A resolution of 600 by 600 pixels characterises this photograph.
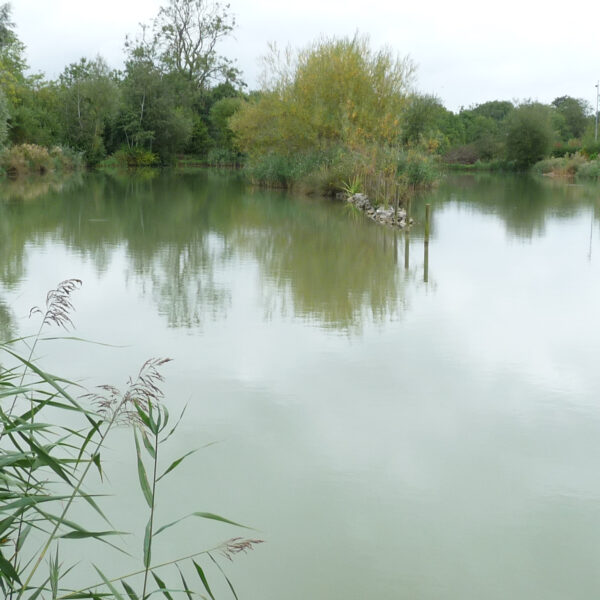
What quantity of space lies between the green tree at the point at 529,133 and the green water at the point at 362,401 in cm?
3974

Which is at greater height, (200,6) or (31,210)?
(200,6)

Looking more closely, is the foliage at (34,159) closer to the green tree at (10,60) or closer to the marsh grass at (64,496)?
the green tree at (10,60)

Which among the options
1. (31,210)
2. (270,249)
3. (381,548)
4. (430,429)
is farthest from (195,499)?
(31,210)

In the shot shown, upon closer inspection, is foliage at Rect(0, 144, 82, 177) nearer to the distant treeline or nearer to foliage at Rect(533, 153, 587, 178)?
the distant treeline

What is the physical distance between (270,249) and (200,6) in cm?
4296

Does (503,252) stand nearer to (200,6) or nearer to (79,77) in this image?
(79,77)

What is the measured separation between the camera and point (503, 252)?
1206 cm

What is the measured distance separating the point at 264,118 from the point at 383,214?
1143 centimetres

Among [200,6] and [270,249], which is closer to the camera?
[270,249]

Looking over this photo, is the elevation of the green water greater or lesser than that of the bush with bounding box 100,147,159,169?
lesser

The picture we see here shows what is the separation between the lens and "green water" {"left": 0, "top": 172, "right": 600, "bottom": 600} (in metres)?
3.05

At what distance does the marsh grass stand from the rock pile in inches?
424

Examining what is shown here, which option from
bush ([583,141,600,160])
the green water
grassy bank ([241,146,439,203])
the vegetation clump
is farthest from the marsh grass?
bush ([583,141,600,160])

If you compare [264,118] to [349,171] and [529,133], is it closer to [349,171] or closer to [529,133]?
[349,171]
